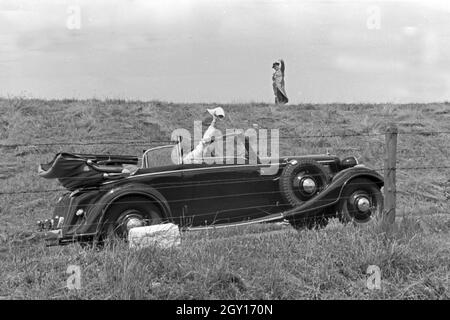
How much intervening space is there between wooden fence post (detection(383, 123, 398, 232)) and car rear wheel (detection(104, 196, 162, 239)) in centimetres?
285

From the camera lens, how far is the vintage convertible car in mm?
7137

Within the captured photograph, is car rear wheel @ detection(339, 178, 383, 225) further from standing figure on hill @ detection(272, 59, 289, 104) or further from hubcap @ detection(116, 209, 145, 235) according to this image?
standing figure on hill @ detection(272, 59, 289, 104)

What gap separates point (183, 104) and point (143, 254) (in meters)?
16.0

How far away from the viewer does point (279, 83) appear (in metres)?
23.2

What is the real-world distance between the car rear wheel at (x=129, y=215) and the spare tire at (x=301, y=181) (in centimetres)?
197

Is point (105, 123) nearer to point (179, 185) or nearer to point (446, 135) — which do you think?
point (179, 185)

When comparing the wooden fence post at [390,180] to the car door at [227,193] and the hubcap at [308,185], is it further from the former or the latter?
the car door at [227,193]

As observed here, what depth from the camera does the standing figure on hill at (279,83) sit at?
2274 cm

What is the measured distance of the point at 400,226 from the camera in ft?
20.9

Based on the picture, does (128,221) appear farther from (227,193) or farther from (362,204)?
(362,204)

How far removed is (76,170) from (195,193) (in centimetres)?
166

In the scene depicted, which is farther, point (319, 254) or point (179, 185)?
point (179, 185)

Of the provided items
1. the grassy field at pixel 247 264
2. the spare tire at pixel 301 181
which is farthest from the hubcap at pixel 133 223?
the spare tire at pixel 301 181

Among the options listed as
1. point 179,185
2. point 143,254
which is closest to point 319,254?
point 143,254
